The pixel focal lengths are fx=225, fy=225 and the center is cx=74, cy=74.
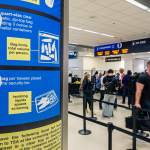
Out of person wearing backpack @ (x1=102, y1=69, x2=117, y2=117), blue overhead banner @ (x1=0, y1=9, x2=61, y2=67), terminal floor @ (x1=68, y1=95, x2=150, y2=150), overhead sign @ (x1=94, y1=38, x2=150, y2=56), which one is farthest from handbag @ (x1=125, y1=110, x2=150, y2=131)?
overhead sign @ (x1=94, y1=38, x2=150, y2=56)

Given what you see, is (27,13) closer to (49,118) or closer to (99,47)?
(49,118)

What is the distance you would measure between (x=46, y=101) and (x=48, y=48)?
0.32m

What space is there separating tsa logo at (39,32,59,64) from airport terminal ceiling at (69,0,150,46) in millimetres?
4832

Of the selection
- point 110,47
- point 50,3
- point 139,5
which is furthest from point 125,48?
point 50,3

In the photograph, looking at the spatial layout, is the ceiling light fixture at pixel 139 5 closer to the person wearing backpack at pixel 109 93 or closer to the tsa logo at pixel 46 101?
the person wearing backpack at pixel 109 93

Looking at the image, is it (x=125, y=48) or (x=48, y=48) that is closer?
(x=48, y=48)

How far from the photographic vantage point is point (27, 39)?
1.22 meters

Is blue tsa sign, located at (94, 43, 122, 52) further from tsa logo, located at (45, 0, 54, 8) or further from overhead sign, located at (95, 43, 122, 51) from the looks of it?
tsa logo, located at (45, 0, 54, 8)

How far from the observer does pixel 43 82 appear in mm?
1313

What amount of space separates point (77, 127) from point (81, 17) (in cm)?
389

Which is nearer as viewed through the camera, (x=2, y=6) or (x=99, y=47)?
(x=2, y=6)

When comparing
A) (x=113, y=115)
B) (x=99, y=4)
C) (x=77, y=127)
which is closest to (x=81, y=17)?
(x=99, y=4)

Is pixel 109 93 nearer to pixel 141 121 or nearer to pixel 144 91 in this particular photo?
pixel 144 91

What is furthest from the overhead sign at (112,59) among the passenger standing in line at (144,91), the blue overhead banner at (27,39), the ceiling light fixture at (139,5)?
the blue overhead banner at (27,39)
